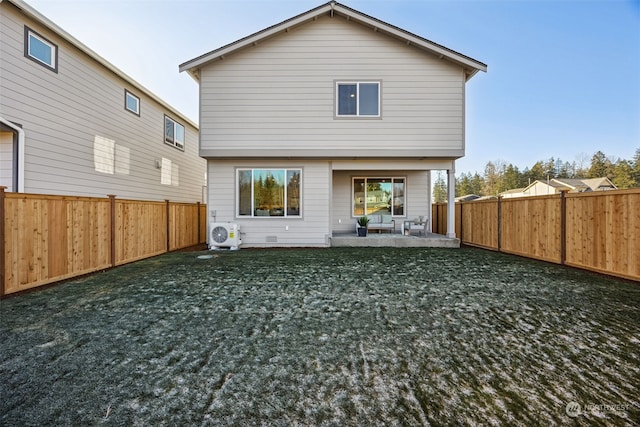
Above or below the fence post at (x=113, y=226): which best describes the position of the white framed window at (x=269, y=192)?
above

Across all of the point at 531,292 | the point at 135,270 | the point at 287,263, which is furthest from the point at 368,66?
the point at 135,270

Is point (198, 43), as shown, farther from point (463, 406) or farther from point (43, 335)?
point (463, 406)

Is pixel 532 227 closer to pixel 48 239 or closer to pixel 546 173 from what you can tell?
pixel 48 239

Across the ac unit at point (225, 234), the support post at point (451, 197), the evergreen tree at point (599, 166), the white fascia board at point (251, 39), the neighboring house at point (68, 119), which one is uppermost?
the evergreen tree at point (599, 166)

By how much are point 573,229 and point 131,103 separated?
13644mm

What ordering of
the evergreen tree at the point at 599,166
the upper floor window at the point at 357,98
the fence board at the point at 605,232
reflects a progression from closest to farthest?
the fence board at the point at 605,232
the upper floor window at the point at 357,98
the evergreen tree at the point at 599,166

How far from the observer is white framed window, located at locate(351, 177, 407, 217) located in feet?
35.7

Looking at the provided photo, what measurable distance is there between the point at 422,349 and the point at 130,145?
37.6 ft

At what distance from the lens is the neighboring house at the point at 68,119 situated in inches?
243

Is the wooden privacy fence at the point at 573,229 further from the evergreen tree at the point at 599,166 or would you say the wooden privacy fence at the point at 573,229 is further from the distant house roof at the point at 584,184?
the evergreen tree at the point at 599,166

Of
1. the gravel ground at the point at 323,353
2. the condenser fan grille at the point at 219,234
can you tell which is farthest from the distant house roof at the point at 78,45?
the gravel ground at the point at 323,353

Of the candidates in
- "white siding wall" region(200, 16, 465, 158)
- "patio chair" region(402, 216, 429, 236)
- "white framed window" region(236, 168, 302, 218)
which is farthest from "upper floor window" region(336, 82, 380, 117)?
"patio chair" region(402, 216, 429, 236)

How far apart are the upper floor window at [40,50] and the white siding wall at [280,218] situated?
4348 millimetres

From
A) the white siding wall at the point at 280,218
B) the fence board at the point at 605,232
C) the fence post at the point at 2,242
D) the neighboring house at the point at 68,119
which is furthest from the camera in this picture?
the white siding wall at the point at 280,218
